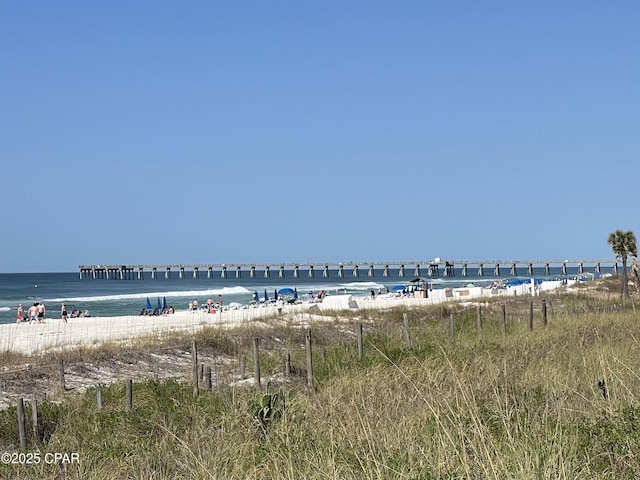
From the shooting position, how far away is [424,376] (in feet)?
33.2

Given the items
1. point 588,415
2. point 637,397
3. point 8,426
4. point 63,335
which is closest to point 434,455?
point 588,415

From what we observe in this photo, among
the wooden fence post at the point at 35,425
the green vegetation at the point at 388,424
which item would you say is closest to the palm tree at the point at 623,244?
the green vegetation at the point at 388,424

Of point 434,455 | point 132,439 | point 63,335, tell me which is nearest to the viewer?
point 434,455

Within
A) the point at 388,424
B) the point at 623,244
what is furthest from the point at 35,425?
the point at 623,244

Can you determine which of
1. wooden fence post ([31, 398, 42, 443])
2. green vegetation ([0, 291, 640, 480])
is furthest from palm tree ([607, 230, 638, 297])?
wooden fence post ([31, 398, 42, 443])

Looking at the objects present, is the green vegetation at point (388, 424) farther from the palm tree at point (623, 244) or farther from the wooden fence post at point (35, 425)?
the palm tree at point (623, 244)

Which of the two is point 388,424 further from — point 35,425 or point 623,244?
point 623,244

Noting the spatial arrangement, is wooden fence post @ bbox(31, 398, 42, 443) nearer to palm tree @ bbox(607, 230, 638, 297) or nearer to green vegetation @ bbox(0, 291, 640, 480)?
green vegetation @ bbox(0, 291, 640, 480)

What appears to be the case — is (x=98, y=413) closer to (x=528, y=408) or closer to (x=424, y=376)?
(x=424, y=376)

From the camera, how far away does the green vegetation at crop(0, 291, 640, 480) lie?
5025 millimetres

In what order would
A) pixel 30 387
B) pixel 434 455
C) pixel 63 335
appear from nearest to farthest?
pixel 434 455 → pixel 30 387 → pixel 63 335

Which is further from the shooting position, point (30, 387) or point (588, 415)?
point (30, 387)

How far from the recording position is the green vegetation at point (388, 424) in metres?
5.02

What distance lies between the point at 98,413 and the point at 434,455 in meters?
6.07
